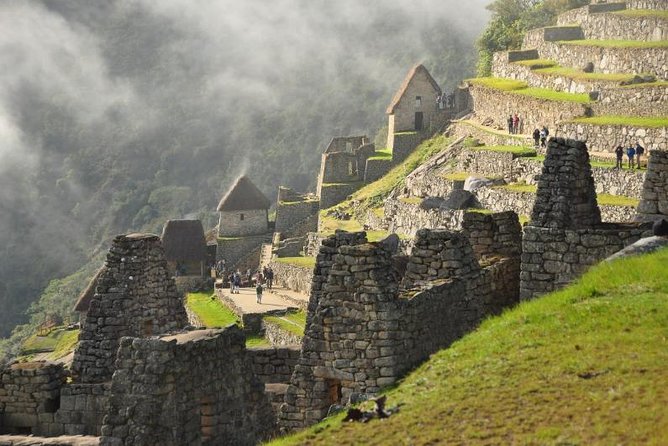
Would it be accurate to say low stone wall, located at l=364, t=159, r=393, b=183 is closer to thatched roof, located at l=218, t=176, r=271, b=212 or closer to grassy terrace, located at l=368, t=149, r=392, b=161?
grassy terrace, located at l=368, t=149, r=392, b=161

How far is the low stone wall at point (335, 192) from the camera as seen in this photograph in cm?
7962

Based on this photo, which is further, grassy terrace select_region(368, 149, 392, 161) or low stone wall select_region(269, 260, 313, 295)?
grassy terrace select_region(368, 149, 392, 161)

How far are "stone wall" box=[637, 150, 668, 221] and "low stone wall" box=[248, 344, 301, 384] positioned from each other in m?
4.88

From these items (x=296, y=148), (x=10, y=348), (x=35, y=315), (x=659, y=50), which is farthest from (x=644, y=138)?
(x=296, y=148)

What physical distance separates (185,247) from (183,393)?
47442 mm

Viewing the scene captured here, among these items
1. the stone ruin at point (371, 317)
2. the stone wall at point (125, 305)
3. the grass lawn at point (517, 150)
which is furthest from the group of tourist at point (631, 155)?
the stone ruin at point (371, 317)

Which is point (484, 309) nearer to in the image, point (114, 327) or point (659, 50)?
point (114, 327)

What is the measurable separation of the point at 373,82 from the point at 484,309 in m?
147

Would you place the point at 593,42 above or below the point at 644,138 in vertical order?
above

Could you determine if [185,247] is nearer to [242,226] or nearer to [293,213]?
[242,226]

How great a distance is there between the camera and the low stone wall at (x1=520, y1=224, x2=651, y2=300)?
60.9 feet

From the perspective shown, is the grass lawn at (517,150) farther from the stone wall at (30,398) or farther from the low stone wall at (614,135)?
the stone wall at (30,398)

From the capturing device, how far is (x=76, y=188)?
154 metres

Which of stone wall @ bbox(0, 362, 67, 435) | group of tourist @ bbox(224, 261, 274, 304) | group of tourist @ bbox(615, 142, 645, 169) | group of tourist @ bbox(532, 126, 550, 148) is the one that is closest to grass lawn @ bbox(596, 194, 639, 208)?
group of tourist @ bbox(615, 142, 645, 169)
